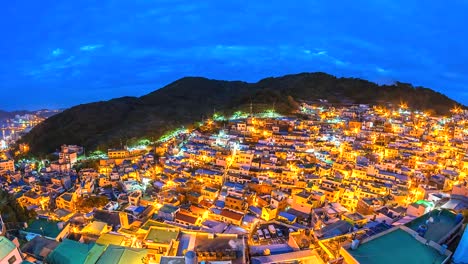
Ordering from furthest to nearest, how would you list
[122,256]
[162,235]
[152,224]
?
1. [152,224]
2. [162,235]
3. [122,256]

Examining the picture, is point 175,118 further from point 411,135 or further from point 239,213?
point 239,213

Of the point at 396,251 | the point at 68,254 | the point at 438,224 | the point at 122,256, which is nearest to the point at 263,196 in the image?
the point at 438,224

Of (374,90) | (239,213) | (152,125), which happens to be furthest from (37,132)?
(374,90)

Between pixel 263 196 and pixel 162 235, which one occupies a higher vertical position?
pixel 162 235

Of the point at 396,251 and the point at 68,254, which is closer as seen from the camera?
the point at 396,251

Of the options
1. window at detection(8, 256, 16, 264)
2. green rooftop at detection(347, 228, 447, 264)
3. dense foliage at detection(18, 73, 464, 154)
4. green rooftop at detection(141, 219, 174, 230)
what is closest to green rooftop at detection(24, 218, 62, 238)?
green rooftop at detection(141, 219, 174, 230)

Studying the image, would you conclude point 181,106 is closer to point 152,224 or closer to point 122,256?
point 152,224

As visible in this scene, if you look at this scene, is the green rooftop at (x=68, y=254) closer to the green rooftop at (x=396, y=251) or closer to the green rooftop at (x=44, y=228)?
the green rooftop at (x=44, y=228)

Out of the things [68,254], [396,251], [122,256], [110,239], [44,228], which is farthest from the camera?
[44,228]
